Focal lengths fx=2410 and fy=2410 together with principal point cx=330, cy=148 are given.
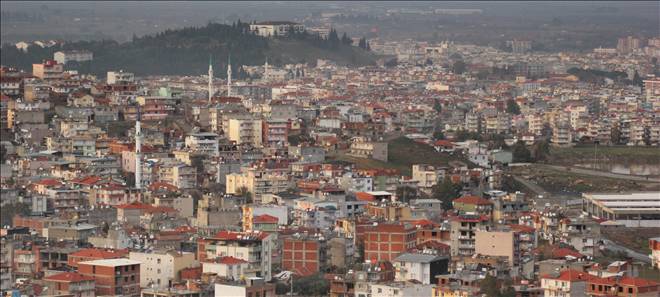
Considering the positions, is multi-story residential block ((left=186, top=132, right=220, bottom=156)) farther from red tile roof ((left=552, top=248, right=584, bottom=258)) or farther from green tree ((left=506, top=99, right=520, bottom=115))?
green tree ((left=506, top=99, right=520, bottom=115))

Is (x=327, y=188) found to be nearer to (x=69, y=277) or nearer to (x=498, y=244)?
(x=498, y=244)

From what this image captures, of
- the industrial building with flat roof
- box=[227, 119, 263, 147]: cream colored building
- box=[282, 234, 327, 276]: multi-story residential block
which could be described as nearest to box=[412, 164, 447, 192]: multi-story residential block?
the industrial building with flat roof

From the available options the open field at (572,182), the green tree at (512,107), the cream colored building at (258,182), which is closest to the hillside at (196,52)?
the green tree at (512,107)

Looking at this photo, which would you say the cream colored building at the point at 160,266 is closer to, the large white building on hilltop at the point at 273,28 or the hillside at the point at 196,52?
the hillside at the point at 196,52

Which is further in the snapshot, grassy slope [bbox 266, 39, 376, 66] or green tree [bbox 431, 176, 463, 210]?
grassy slope [bbox 266, 39, 376, 66]

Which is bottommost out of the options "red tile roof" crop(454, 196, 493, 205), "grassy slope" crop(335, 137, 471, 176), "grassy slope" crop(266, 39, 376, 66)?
"grassy slope" crop(266, 39, 376, 66)

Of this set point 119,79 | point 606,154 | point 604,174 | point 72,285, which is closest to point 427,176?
point 604,174
